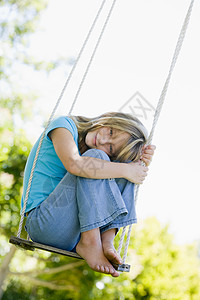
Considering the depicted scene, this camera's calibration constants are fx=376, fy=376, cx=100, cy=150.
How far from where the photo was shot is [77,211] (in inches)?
53.4

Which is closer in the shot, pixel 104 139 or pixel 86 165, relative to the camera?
pixel 86 165

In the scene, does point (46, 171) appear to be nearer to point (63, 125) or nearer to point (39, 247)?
point (63, 125)

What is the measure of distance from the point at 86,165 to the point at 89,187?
80 millimetres

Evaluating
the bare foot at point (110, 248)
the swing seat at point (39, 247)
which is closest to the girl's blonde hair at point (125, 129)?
the bare foot at point (110, 248)

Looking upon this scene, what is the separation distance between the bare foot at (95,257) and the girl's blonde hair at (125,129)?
0.38 m

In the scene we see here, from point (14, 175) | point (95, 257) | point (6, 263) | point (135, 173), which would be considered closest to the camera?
point (95, 257)

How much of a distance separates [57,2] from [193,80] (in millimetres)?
5056

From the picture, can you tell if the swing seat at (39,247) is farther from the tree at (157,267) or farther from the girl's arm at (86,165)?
the tree at (157,267)

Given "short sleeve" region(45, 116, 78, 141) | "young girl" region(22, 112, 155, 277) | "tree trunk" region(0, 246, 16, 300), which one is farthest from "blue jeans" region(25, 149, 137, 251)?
"tree trunk" region(0, 246, 16, 300)

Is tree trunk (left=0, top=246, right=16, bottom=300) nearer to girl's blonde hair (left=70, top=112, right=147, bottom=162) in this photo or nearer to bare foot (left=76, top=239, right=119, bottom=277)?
girl's blonde hair (left=70, top=112, right=147, bottom=162)

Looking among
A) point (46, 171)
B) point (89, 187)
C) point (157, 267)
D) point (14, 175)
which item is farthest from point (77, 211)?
point (157, 267)

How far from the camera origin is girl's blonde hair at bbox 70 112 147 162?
1.51 m

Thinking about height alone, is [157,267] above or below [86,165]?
below

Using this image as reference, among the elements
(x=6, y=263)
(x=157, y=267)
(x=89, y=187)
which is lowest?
(x=157, y=267)
